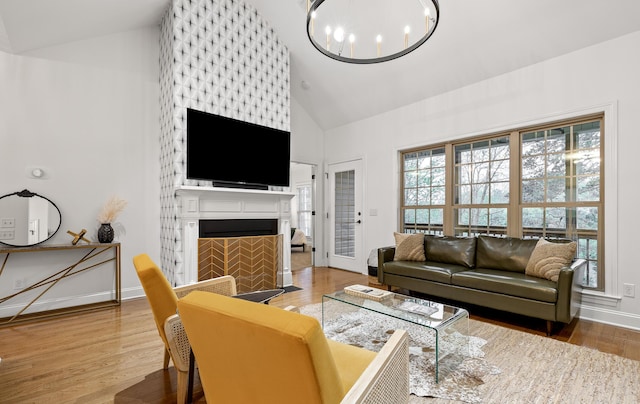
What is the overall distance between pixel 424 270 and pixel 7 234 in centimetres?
454

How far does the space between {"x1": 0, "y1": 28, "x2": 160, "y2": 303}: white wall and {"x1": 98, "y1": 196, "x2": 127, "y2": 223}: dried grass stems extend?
19 centimetres

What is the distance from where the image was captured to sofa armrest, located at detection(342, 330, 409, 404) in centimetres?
101

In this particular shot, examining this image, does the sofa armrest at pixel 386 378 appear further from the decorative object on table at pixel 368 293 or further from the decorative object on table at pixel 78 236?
the decorative object on table at pixel 78 236

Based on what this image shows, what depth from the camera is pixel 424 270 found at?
369cm

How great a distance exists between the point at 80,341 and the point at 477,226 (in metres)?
4.60

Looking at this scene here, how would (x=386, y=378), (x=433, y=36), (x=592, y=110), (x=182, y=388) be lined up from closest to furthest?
(x=386, y=378)
(x=182, y=388)
(x=592, y=110)
(x=433, y=36)

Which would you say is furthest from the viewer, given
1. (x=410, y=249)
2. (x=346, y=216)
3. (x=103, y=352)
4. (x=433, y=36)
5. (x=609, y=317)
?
(x=346, y=216)

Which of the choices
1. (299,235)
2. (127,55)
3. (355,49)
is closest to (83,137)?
(127,55)

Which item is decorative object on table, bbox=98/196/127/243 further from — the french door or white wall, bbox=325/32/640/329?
white wall, bbox=325/32/640/329

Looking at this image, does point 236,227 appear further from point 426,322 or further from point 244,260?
point 426,322

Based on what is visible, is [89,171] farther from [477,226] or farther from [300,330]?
[477,226]

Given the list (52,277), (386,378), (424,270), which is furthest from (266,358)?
(52,277)

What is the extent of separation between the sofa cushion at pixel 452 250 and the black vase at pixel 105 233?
13.0ft

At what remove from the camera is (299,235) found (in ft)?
25.6
